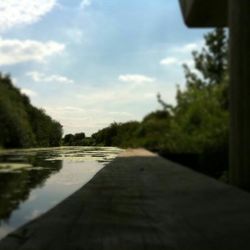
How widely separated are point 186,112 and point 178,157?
361 cm

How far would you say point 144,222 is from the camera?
247 inches

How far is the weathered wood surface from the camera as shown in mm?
5016

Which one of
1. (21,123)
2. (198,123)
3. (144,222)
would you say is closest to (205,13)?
(198,123)

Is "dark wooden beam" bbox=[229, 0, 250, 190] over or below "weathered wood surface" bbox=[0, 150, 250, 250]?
over

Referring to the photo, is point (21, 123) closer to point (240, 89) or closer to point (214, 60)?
point (240, 89)

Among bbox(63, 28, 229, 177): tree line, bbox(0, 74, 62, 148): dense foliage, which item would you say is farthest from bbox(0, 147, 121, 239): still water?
bbox(63, 28, 229, 177): tree line

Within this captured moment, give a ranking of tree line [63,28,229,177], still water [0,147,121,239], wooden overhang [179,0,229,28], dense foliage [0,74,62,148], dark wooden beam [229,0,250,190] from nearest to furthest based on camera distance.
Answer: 1. dense foliage [0,74,62,148]
2. still water [0,147,121,239]
3. dark wooden beam [229,0,250,190]
4. wooden overhang [179,0,229,28]
5. tree line [63,28,229,177]

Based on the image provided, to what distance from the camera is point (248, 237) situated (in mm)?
5270

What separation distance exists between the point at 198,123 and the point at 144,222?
38.6 ft

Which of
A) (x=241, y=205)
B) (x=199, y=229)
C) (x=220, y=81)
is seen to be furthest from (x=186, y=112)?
(x=199, y=229)

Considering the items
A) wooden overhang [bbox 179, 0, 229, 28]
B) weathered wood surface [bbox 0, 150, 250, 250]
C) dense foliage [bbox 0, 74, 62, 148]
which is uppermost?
wooden overhang [bbox 179, 0, 229, 28]

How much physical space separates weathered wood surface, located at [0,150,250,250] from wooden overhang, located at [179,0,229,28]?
5.52 m

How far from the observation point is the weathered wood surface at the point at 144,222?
502 centimetres

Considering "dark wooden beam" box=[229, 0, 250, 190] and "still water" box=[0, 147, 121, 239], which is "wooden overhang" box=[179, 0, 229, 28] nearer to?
"dark wooden beam" box=[229, 0, 250, 190]
